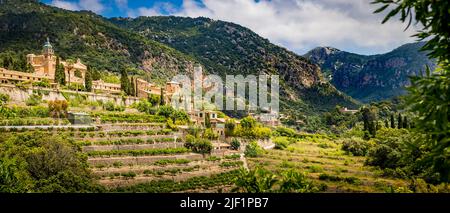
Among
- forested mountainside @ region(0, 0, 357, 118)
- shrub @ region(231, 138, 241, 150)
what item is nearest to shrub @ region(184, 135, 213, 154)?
shrub @ region(231, 138, 241, 150)

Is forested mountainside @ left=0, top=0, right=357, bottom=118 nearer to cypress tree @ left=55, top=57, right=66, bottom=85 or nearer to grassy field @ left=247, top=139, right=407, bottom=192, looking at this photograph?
cypress tree @ left=55, top=57, right=66, bottom=85

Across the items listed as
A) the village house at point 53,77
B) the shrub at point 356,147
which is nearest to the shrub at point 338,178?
the shrub at point 356,147

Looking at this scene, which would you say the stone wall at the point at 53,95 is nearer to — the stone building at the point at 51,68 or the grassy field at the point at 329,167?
the stone building at the point at 51,68

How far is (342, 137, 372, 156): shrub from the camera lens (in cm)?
4838

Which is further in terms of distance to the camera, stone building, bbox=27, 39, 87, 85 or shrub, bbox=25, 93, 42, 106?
stone building, bbox=27, 39, 87, 85

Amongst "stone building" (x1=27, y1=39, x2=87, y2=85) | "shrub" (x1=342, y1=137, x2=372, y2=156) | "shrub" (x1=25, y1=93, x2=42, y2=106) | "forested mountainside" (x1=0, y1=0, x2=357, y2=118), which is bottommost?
"shrub" (x1=342, y1=137, x2=372, y2=156)

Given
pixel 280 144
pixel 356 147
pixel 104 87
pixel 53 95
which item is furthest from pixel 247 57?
pixel 53 95

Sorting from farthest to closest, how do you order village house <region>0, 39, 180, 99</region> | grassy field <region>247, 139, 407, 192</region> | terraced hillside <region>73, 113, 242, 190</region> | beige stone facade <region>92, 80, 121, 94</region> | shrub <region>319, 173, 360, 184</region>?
beige stone facade <region>92, 80, 121, 94</region> < village house <region>0, 39, 180, 99</region> < shrub <region>319, 173, 360, 184</region> < grassy field <region>247, 139, 407, 192</region> < terraced hillside <region>73, 113, 242, 190</region>

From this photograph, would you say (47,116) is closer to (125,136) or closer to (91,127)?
(91,127)

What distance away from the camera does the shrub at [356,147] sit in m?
48.4

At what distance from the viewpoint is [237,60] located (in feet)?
509

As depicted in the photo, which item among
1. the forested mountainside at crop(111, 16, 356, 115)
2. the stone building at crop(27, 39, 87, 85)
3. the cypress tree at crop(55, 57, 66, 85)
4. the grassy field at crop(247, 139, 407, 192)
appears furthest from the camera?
the forested mountainside at crop(111, 16, 356, 115)
